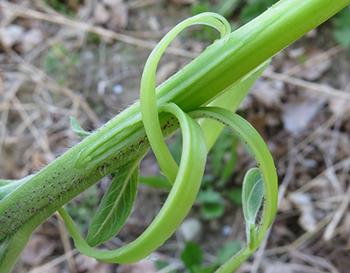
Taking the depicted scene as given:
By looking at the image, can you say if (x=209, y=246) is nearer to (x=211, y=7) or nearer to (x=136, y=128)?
(x=211, y=7)

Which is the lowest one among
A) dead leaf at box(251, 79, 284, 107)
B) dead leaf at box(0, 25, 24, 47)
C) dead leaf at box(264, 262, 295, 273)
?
dead leaf at box(264, 262, 295, 273)

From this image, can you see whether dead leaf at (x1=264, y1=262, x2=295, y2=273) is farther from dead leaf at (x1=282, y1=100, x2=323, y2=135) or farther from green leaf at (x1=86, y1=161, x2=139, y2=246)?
green leaf at (x1=86, y1=161, x2=139, y2=246)

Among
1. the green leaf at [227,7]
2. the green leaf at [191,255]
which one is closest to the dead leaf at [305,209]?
the green leaf at [191,255]

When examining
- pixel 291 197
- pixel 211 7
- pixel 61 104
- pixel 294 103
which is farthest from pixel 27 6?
pixel 291 197

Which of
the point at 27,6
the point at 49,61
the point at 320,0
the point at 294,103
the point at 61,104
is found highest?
the point at 27,6

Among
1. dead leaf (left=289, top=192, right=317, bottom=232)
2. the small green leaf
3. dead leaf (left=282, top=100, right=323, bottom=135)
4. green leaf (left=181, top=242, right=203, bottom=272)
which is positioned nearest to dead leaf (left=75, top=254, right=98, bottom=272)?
green leaf (left=181, top=242, right=203, bottom=272)

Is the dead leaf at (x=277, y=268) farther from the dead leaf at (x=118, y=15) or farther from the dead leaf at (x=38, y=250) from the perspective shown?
the dead leaf at (x=118, y=15)

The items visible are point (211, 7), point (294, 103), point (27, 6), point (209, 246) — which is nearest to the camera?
point (209, 246)
